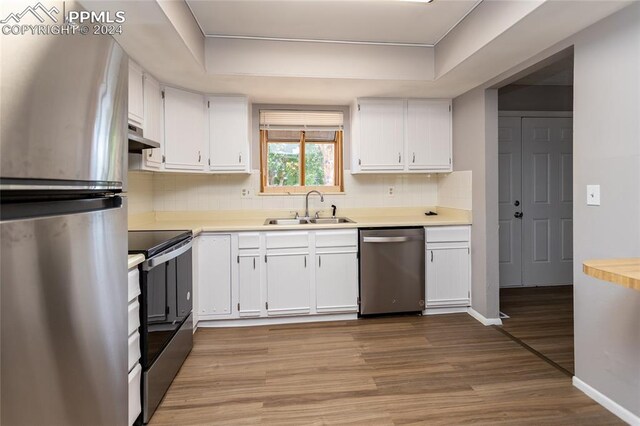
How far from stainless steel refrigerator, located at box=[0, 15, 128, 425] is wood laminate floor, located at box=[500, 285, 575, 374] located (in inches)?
108

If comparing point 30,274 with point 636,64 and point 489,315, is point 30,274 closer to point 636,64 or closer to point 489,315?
point 636,64

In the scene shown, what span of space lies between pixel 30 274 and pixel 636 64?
8.65ft

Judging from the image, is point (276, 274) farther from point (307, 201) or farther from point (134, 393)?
point (134, 393)

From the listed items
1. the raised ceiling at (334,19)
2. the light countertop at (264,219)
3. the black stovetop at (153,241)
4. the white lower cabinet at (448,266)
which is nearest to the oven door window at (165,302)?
the black stovetop at (153,241)

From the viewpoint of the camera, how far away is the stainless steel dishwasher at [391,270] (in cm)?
309

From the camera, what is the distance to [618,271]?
4.25ft

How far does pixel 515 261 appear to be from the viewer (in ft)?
13.5

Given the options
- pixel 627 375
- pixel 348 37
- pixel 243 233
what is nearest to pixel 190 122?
pixel 243 233

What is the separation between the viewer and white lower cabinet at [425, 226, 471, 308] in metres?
3.21

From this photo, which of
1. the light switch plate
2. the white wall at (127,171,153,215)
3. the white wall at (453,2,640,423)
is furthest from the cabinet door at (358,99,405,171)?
the white wall at (127,171,153,215)

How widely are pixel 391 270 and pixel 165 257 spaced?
6.57 ft

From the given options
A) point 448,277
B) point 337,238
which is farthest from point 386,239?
point 448,277

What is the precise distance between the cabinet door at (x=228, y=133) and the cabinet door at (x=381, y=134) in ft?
3.90

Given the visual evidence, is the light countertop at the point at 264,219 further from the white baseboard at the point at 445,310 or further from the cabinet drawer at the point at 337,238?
the white baseboard at the point at 445,310
